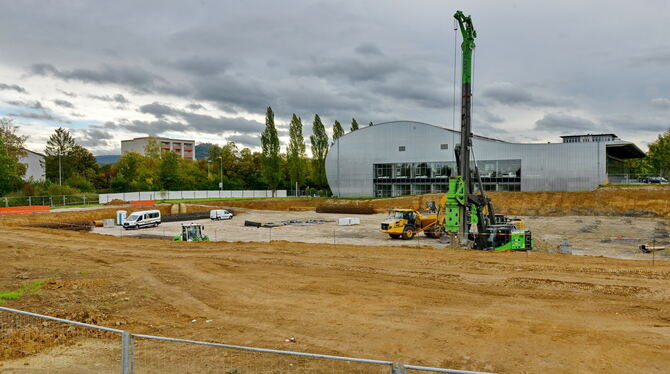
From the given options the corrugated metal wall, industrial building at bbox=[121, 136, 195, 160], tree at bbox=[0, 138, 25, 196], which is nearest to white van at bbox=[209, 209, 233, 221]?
tree at bbox=[0, 138, 25, 196]

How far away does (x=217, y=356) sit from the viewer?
972 centimetres

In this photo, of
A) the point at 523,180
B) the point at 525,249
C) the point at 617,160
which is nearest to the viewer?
the point at 525,249

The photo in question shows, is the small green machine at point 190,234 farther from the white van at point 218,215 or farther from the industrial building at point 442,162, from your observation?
the industrial building at point 442,162

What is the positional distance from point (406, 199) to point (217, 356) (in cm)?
6100

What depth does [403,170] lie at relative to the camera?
75.6 m

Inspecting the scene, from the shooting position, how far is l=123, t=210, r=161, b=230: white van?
42844mm

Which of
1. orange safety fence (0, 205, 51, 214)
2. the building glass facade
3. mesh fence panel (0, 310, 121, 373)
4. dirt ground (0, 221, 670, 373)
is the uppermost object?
the building glass facade

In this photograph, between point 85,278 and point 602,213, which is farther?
point 602,213

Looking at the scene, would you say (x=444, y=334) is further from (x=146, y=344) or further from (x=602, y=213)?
(x=602, y=213)

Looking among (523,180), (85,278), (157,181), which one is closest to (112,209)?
(157,181)

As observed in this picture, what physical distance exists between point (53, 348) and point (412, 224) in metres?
26.6

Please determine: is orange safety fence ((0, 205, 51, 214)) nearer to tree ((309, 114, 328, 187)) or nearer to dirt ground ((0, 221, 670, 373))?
dirt ground ((0, 221, 670, 373))

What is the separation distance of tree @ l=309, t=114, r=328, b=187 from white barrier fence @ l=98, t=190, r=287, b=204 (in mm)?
8992

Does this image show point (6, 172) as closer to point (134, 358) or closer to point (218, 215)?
point (218, 215)
